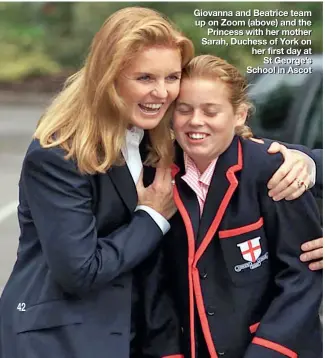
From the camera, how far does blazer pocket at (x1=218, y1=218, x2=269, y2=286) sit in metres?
1.96

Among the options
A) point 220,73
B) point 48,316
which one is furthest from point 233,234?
point 48,316

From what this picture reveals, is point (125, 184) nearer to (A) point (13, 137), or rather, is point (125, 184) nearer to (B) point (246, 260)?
(B) point (246, 260)

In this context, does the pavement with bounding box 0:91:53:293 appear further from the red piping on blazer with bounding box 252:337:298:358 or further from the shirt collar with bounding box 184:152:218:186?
the red piping on blazer with bounding box 252:337:298:358

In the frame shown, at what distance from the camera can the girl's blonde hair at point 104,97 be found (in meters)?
1.83

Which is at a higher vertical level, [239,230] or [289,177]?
[289,177]

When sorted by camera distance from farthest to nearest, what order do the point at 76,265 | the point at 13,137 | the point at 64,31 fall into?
the point at 13,137 < the point at 64,31 < the point at 76,265

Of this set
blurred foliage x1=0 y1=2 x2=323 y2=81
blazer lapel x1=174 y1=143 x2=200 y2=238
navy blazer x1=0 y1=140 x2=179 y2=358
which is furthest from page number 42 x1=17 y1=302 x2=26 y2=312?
blurred foliage x1=0 y1=2 x2=323 y2=81

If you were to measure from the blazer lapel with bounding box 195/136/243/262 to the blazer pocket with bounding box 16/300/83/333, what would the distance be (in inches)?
14.3

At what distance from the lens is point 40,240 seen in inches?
75.4

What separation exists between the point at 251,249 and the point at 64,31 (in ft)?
4.34

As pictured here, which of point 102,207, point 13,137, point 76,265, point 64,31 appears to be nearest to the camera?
point 76,265

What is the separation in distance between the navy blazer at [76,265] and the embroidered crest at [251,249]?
219 mm

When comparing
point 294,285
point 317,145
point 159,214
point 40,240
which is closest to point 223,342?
point 294,285

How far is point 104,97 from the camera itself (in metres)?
1.86
